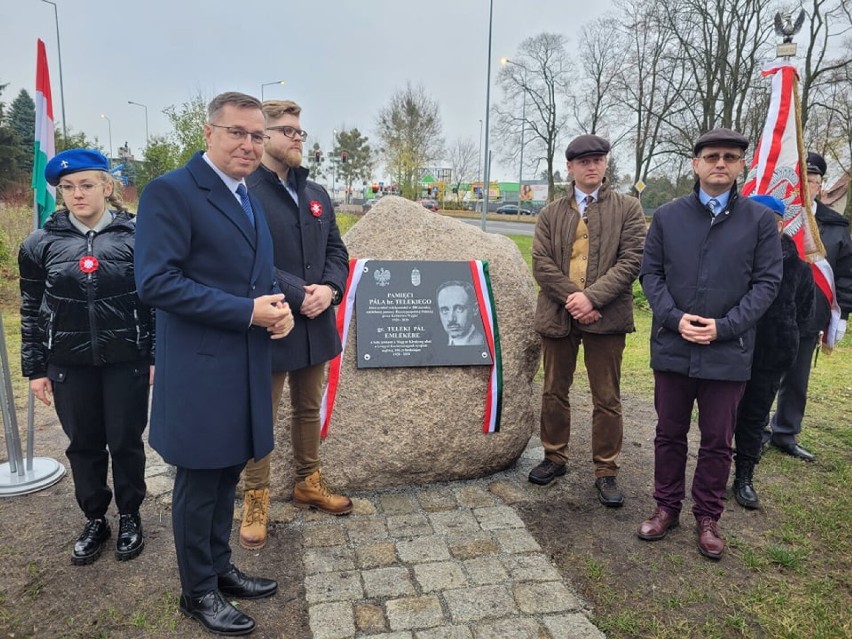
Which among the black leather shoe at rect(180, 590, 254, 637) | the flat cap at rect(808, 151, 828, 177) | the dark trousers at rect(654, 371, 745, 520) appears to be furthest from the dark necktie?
the black leather shoe at rect(180, 590, 254, 637)

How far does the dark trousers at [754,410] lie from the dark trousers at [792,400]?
3.37 ft

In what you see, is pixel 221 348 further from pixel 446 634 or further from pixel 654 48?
pixel 654 48

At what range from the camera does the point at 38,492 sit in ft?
11.9

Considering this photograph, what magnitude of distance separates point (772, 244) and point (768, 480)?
187cm

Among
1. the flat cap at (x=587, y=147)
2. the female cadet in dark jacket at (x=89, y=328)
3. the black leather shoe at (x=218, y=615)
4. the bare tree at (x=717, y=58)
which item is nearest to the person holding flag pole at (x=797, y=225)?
the flat cap at (x=587, y=147)

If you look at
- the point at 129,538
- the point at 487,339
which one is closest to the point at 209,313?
the point at 129,538

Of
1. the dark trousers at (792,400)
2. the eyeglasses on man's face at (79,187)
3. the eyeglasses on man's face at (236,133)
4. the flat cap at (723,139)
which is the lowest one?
the dark trousers at (792,400)

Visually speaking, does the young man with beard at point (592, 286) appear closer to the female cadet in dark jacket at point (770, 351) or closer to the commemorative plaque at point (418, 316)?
the commemorative plaque at point (418, 316)

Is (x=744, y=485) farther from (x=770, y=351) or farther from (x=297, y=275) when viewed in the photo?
(x=297, y=275)

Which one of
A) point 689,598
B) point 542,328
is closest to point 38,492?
point 542,328

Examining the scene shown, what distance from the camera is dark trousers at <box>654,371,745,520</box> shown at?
3051 millimetres

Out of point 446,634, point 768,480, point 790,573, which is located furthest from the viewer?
point 768,480

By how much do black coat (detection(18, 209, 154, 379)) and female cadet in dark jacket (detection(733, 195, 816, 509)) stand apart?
333cm

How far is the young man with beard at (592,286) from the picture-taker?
3482 mm
